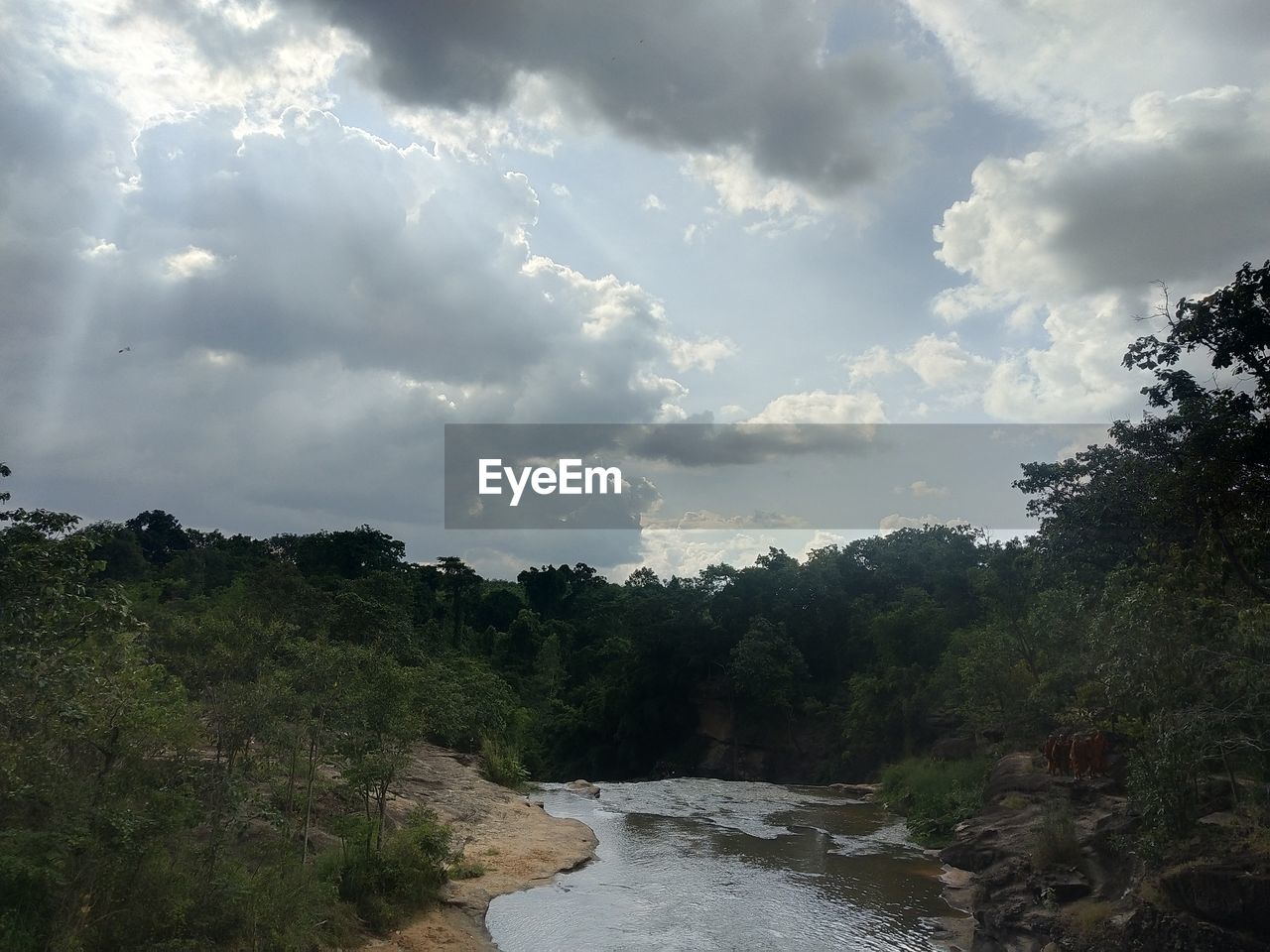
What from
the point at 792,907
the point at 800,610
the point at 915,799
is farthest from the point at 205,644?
the point at 800,610

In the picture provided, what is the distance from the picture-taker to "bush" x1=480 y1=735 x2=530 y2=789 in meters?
35.3

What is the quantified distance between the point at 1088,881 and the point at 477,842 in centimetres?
1443

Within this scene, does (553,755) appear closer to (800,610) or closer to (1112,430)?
(800,610)

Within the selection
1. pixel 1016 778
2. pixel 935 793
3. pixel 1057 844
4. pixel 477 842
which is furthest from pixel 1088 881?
pixel 935 793

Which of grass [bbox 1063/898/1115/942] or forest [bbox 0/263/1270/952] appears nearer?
forest [bbox 0/263/1270/952]

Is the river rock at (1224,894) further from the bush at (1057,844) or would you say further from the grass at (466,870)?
the grass at (466,870)

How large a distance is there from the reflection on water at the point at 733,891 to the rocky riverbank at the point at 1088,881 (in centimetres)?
154

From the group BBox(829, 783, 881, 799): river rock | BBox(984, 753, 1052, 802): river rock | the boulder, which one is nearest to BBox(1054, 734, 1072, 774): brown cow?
BBox(984, 753, 1052, 802): river rock

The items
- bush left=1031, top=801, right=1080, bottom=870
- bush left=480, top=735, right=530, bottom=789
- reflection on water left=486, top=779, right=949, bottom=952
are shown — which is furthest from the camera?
bush left=480, top=735, right=530, bottom=789

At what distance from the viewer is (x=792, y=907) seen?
17938 millimetres

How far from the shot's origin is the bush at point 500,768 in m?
35.3

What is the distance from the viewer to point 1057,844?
1508cm

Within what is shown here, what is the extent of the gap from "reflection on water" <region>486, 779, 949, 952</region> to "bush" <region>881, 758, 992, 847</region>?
940 millimetres

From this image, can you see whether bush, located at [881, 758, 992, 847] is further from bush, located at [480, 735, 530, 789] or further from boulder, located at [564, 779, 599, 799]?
bush, located at [480, 735, 530, 789]
